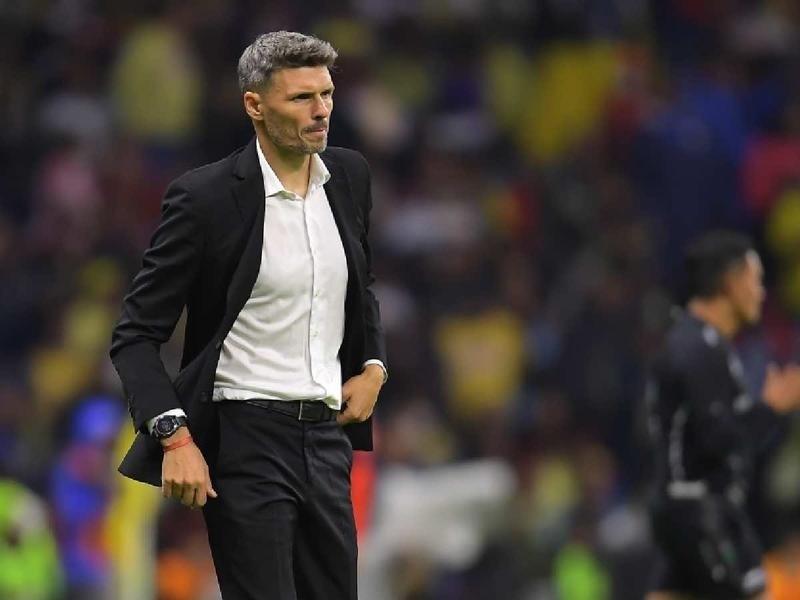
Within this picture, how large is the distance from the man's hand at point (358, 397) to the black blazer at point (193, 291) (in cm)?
33

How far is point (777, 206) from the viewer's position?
45.6 ft

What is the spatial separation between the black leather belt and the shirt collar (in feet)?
1.79

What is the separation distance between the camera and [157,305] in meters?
5.44

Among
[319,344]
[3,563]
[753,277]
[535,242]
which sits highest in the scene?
[319,344]

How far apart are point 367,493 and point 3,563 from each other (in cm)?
205

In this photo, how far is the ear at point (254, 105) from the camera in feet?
18.1

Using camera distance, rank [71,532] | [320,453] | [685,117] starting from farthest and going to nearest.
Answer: [685,117] → [71,532] → [320,453]

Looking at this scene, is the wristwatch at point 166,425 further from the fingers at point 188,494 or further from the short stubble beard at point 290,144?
the short stubble beard at point 290,144

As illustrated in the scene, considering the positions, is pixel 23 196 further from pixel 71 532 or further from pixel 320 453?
pixel 320 453

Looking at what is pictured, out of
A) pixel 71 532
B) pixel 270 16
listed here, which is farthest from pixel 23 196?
pixel 71 532

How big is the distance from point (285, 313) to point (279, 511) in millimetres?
519

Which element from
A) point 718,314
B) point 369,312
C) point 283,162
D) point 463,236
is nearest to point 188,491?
point 369,312

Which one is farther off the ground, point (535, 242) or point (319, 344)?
point (319, 344)

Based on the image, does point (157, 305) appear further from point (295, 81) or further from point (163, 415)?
point (295, 81)
